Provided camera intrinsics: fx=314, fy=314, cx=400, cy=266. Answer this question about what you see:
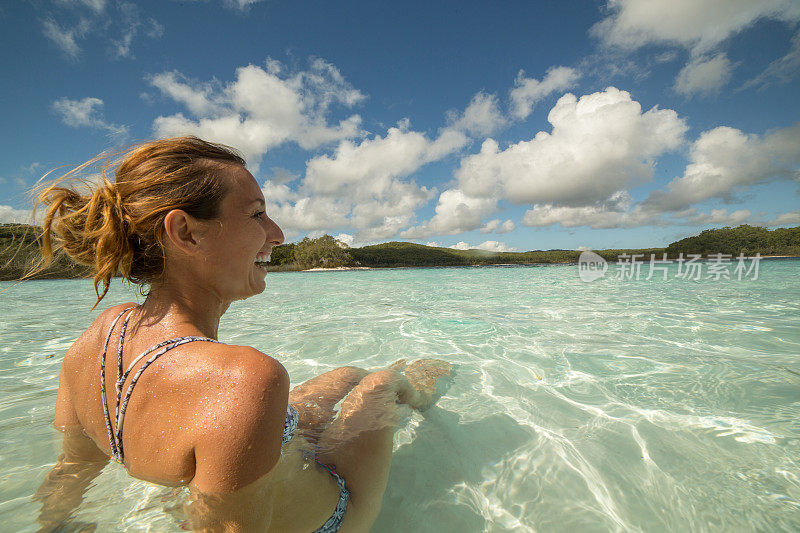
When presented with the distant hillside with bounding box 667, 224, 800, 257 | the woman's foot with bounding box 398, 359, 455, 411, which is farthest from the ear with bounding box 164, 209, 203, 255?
the distant hillside with bounding box 667, 224, 800, 257

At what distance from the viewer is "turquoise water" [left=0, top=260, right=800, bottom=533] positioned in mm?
1825

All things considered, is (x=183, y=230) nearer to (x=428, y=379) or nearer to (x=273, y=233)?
(x=273, y=233)

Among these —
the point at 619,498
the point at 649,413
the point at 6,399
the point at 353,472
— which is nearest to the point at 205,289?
the point at 353,472

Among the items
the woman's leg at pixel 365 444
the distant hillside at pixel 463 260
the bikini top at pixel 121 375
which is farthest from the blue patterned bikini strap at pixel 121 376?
the distant hillside at pixel 463 260

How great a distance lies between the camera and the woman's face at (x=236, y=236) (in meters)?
1.43

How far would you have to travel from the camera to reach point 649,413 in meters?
2.84

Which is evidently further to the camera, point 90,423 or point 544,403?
point 544,403

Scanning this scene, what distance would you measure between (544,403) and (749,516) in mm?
1471

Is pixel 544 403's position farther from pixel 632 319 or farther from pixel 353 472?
pixel 632 319

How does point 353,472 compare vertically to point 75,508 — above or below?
above

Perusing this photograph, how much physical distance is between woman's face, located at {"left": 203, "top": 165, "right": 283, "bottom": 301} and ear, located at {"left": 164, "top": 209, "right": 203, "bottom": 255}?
43 mm

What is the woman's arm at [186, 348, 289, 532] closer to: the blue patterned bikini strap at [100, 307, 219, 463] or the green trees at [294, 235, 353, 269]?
the blue patterned bikini strap at [100, 307, 219, 463]

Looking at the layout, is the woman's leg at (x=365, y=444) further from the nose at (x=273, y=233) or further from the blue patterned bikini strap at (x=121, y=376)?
the nose at (x=273, y=233)

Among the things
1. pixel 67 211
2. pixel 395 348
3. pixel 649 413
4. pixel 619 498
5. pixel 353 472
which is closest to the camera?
pixel 67 211
